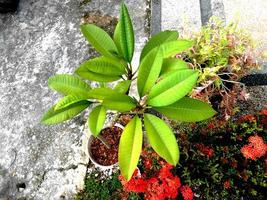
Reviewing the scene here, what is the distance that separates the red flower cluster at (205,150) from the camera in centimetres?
266

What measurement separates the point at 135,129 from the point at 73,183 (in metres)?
0.98

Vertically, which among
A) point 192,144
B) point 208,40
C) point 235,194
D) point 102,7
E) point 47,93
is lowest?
point 235,194

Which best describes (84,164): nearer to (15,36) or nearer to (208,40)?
(208,40)

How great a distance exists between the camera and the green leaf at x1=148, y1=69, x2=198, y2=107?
6.39 ft

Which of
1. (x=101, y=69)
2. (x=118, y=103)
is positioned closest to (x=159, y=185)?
(x=118, y=103)

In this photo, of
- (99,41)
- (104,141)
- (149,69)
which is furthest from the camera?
(104,141)

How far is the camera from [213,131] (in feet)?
9.05

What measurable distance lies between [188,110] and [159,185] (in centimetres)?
59

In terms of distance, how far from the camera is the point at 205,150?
2674mm

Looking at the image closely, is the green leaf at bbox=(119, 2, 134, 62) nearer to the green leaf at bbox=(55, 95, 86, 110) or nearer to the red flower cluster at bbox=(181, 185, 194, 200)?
the green leaf at bbox=(55, 95, 86, 110)

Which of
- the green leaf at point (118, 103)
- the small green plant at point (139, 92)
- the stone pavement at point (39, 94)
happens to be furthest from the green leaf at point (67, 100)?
the stone pavement at point (39, 94)

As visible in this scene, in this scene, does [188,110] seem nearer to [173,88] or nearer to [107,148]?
[173,88]

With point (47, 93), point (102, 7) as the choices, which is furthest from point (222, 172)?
point (102, 7)

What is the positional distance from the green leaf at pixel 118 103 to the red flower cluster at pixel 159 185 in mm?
621
